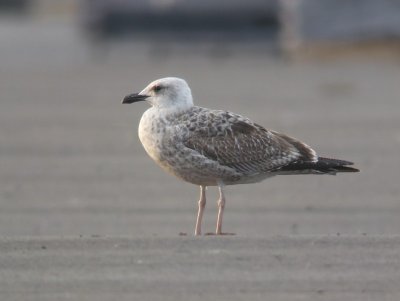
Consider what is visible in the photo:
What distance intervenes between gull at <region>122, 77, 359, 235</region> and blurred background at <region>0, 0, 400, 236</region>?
77 cm

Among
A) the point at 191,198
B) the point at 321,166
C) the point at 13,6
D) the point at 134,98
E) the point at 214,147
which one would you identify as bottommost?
the point at 13,6

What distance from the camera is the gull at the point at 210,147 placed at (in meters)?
9.82

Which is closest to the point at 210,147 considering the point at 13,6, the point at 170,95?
the point at 170,95

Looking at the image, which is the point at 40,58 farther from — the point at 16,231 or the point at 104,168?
the point at 16,231

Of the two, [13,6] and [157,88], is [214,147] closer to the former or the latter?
[157,88]

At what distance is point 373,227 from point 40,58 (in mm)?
21211

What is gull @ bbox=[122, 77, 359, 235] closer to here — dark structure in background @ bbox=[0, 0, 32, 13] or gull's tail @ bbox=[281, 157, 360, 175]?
gull's tail @ bbox=[281, 157, 360, 175]

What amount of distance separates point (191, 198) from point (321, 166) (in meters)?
2.90

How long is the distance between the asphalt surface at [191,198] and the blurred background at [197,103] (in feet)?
0.13

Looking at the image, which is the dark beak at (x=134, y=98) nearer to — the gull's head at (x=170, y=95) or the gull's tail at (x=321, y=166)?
the gull's head at (x=170, y=95)

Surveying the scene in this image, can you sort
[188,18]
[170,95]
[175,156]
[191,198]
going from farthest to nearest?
[188,18] < [191,198] < [170,95] < [175,156]

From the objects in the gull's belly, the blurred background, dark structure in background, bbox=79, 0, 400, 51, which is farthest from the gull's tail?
dark structure in background, bbox=79, 0, 400, 51

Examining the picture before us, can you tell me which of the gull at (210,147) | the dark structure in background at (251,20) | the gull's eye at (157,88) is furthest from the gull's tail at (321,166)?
the dark structure in background at (251,20)

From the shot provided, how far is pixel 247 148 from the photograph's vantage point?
33.3 ft
